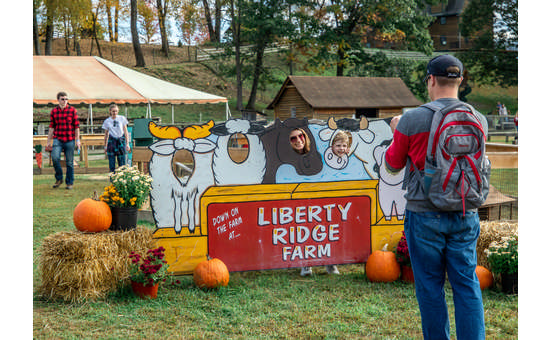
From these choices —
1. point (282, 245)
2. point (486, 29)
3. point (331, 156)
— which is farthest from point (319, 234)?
point (486, 29)

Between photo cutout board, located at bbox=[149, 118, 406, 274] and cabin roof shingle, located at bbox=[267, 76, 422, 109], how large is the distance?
71.8 ft

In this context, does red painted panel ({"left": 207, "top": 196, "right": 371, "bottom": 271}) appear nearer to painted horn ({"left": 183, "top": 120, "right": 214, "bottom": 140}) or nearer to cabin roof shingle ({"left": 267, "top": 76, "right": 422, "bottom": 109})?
painted horn ({"left": 183, "top": 120, "right": 214, "bottom": 140})

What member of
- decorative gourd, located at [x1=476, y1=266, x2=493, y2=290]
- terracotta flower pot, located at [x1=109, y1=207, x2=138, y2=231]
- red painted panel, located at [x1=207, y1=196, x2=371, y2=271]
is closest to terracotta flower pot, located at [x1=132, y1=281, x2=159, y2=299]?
terracotta flower pot, located at [x1=109, y1=207, x2=138, y2=231]

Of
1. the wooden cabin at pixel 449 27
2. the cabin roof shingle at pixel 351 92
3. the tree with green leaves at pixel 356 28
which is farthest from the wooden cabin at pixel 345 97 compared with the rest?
the wooden cabin at pixel 449 27

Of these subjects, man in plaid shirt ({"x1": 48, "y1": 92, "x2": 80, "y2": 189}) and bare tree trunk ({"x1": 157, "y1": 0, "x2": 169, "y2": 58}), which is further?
bare tree trunk ({"x1": 157, "y1": 0, "x2": 169, "y2": 58})

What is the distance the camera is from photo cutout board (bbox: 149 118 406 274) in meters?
5.46

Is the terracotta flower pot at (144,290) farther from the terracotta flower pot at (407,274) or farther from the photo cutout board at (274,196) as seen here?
the terracotta flower pot at (407,274)

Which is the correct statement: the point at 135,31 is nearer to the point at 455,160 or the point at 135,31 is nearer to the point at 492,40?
the point at 492,40

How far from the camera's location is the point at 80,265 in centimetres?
482

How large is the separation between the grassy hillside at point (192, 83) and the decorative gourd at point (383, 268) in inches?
1104

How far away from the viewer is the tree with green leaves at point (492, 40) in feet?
154

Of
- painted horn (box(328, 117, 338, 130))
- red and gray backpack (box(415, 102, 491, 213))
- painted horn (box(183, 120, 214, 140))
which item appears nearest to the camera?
red and gray backpack (box(415, 102, 491, 213))

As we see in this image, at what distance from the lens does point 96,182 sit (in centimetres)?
1354

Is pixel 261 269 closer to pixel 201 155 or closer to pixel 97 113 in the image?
pixel 201 155
